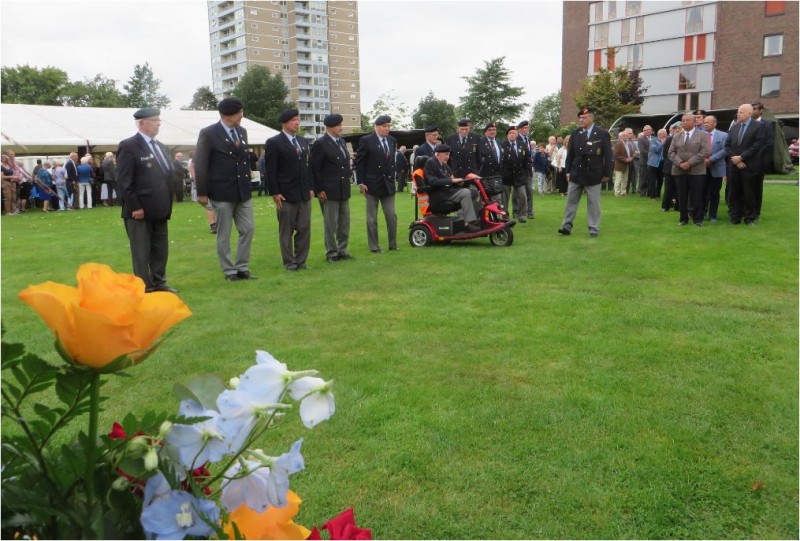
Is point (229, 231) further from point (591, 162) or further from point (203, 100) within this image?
point (203, 100)

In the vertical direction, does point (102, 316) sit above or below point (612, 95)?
below

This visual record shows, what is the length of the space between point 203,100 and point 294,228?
93.2m

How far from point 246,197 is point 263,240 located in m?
4.17

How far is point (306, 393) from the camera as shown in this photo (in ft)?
2.89

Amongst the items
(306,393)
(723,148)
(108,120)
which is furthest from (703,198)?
(108,120)

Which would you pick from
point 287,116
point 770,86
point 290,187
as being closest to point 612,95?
point 770,86

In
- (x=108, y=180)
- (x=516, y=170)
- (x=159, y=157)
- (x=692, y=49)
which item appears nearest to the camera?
(x=159, y=157)

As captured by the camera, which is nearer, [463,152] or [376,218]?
[376,218]

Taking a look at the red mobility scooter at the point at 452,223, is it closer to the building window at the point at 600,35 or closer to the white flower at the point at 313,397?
the white flower at the point at 313,397

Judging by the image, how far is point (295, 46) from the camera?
11406 centimetres

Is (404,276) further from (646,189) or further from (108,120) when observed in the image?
(108,120)

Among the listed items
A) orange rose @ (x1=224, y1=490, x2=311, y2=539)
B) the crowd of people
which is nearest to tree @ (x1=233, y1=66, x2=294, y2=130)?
the crowd of people

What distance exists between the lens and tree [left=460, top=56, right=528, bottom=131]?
230 feet

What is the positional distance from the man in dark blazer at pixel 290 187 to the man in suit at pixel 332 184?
499mm
